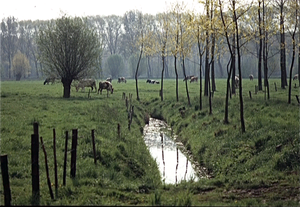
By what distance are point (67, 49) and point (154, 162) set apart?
2491 cm

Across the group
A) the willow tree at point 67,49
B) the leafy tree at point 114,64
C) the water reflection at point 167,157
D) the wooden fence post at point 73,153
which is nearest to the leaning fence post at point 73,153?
the wooden fence post at point 73,153

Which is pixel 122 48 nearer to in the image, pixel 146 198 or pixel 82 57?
pixel 82 57

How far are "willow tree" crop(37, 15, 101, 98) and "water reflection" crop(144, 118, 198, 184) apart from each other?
1365 centimetres

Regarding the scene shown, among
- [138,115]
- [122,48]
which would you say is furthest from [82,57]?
[122,48]

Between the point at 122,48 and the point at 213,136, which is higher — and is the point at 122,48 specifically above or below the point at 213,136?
above

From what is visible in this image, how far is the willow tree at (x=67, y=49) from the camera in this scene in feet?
127

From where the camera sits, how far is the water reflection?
15766mm

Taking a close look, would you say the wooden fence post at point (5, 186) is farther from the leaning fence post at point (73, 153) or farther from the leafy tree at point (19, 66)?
the leafy tree at point (19, 66)

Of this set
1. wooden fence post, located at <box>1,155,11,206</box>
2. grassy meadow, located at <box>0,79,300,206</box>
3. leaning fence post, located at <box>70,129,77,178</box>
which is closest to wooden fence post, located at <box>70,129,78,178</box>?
leaning fence post, located at <box>70,129,77,178</box>

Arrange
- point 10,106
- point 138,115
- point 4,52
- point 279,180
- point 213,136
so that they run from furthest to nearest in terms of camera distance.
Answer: point 4,52, point 138,115, point 10,106, point 213,136, point 279,180

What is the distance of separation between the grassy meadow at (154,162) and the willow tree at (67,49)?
12090 mm

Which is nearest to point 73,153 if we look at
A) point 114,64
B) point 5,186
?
point 5,186

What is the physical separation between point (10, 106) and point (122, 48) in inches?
3629

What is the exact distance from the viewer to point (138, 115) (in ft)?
100
